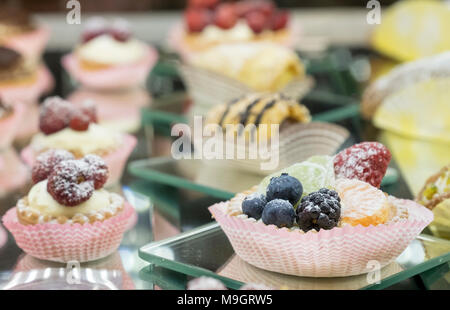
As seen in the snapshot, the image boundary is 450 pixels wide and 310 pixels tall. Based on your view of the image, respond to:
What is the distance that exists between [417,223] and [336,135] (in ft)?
2.63

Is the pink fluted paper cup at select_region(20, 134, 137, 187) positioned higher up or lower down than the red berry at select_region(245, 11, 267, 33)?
lower down

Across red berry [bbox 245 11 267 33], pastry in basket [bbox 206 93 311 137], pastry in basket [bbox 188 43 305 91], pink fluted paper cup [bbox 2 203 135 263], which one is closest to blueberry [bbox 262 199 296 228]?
pink fluted paper cup [bbox 2 203 135 263]

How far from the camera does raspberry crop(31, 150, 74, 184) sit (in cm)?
211

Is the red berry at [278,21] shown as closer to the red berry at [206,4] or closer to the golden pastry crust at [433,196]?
the red berry at [206,4]

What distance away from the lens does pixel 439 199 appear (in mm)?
2125

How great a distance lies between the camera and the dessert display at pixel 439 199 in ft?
6.84

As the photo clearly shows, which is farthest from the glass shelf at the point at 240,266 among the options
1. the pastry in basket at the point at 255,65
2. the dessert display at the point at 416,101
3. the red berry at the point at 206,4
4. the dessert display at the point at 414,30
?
the red berry at the point at 206,4

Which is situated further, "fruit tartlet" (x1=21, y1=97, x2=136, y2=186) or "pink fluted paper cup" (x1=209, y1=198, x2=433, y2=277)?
"fruit tartlet" (x1=21, y1=97, x2=136, y2=186)

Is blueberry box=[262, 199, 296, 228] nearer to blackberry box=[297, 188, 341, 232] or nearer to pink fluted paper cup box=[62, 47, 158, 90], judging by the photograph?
blackberry box=[297, 188, 341, 232]

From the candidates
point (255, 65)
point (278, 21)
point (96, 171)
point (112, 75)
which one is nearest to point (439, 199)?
point (96, 171)

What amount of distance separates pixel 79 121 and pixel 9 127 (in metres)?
0.50

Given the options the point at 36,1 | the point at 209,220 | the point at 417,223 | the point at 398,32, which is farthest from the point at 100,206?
the point at 36,1

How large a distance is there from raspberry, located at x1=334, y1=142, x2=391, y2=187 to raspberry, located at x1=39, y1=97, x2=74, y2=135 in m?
1.00

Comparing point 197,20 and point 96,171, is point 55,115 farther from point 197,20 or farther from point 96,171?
point 197,20
